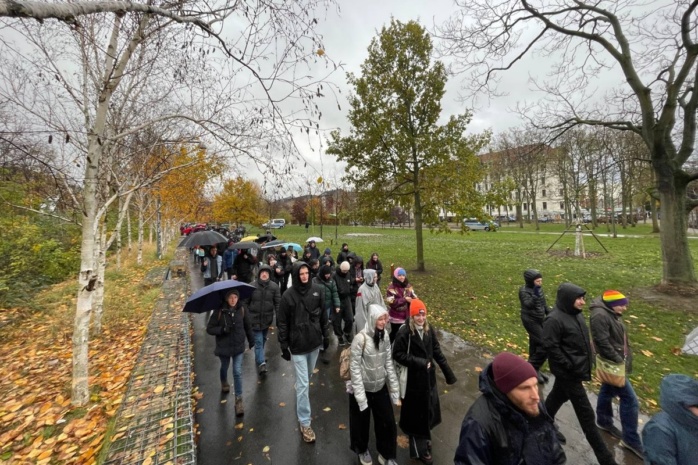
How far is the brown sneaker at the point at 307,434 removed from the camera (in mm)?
3461

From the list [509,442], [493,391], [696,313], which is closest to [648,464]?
[509,442]

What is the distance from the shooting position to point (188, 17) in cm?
354

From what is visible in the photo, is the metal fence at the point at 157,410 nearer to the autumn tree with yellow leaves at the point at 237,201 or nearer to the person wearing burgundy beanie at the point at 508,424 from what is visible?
the person wearing burgundy beanie at the point at 508,424

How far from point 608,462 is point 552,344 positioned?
3.84 ft

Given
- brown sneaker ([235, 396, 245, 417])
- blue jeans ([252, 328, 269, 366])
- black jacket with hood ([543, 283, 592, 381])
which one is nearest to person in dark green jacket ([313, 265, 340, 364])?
blue jeans ([252, 328, 269, 366])

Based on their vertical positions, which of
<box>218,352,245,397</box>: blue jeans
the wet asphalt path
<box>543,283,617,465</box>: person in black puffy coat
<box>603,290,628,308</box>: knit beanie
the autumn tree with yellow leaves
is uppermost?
the autumn tree with yellow leaves

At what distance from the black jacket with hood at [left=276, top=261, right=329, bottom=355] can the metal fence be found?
1.44 m

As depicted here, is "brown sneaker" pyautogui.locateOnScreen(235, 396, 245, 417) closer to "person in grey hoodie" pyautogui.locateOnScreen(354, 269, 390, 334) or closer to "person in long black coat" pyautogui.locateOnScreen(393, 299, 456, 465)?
"person in long black coat" pyautogui.locateOnScreen(393, 299, 456, 465)

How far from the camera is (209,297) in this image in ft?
14.5

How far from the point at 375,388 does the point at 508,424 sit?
144 cm

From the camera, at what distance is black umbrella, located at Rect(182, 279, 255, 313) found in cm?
428

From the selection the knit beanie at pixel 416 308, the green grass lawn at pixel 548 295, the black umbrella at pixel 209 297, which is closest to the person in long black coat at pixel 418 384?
the knit beanie at pixel 416 308

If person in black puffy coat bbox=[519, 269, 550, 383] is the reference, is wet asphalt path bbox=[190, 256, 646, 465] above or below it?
below

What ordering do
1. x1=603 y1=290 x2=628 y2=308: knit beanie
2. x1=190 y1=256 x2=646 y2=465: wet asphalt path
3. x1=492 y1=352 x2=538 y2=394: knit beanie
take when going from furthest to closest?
x1=603 y1=290 x2=628 y2=308: knit beanie, x1=190 y1=256 x2=646 y2=465: wet asphalt path, x1=492 y1=352 x2=538 y2=394: knit beanie
